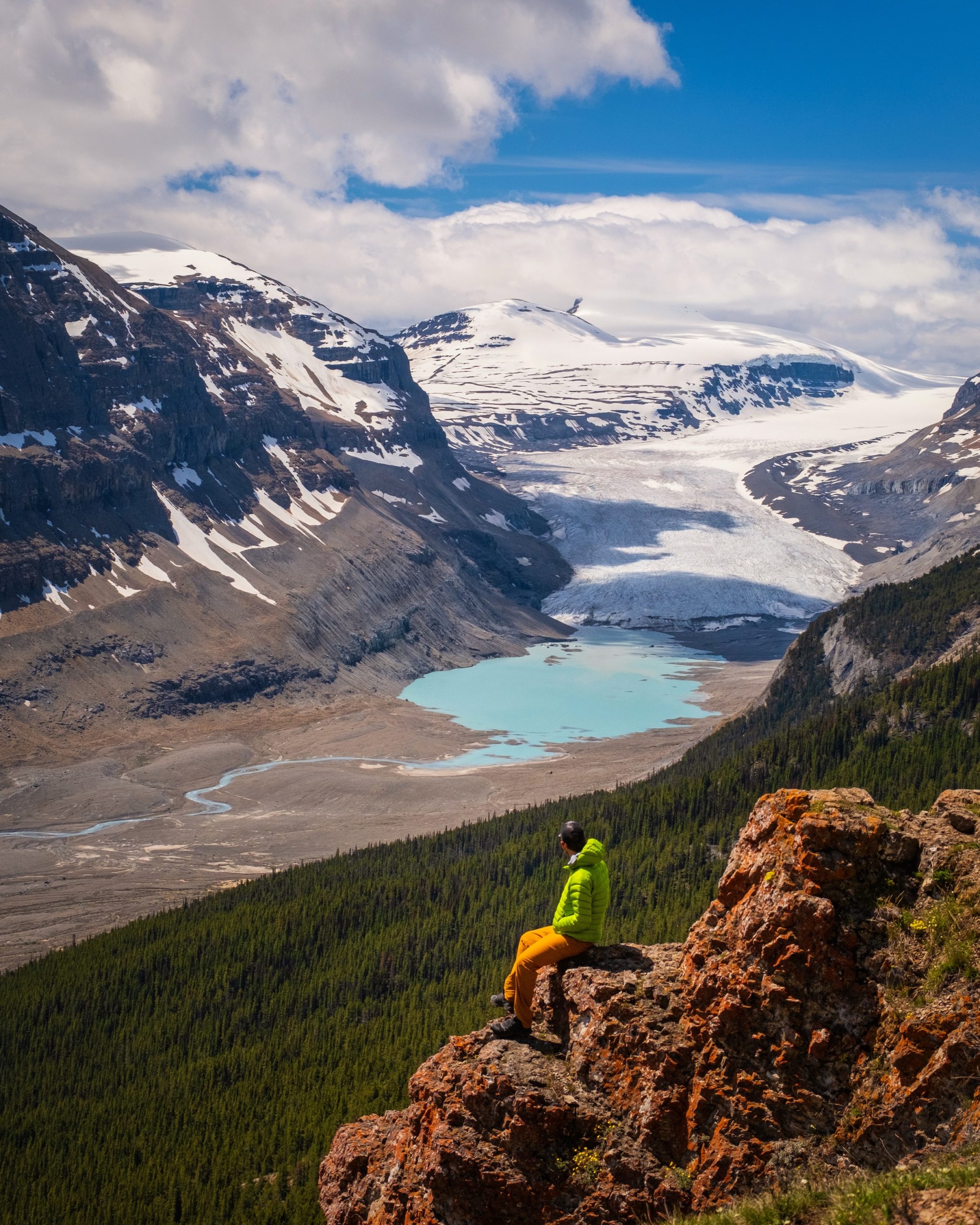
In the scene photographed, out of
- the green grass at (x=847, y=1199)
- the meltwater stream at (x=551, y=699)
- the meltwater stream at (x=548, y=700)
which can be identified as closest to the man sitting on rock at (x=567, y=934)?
the green grass at (x=847, y=1199)

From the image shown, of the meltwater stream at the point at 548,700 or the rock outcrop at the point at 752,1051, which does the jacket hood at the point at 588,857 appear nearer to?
the rock outcrop at the point at 752,1051

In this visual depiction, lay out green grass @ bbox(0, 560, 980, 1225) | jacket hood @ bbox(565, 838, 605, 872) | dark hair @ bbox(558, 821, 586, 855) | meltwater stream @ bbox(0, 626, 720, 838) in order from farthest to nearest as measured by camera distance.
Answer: meltwater stream @ bbox(0, 626, 720, 838) < green grass @ bbox(0, 560, 980, 1225) < dark hair @ bbox(558, 821, 586, 855) < jacket hood @ bbox(565, 838, 605, 872)

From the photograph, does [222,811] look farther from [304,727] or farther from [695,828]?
[695,828]

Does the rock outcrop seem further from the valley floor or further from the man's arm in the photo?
the valley floor

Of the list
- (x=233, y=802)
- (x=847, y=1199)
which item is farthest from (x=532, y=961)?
(x=233, y=802)

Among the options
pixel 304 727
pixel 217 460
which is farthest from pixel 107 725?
pixel 217 460

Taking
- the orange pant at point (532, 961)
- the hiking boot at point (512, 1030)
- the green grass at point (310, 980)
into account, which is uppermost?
the orange pant at point (532, 961)

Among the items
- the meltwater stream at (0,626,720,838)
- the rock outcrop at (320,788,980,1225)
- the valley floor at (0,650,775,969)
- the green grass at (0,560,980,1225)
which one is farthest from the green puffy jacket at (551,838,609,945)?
the meltwater stream at (0,626,720,838)
